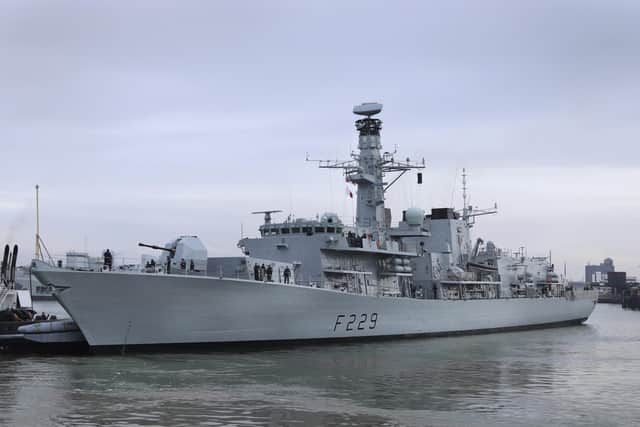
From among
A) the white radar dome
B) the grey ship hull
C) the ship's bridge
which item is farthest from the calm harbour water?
the white radar dome

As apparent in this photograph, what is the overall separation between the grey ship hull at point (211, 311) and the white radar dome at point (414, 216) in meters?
5.68

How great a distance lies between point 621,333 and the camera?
135 ft

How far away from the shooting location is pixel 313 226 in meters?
29.5

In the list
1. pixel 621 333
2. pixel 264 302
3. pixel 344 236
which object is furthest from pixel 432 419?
pixel 621 333

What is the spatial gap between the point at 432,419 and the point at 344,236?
1529 centimetres

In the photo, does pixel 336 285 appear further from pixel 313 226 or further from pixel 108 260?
pixel 108 260

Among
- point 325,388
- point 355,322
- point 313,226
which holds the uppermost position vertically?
point 313,226

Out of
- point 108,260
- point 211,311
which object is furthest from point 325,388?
point 108,260

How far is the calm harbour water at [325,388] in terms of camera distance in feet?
49.2

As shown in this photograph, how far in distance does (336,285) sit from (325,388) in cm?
1100

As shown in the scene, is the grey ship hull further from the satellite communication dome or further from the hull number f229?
the satellite communication dome

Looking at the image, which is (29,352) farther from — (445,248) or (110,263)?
(445,248)

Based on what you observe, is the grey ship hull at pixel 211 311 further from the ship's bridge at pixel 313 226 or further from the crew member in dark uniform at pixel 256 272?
the ship's bridge at pixel 313 226

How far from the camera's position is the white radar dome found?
35.4 m
